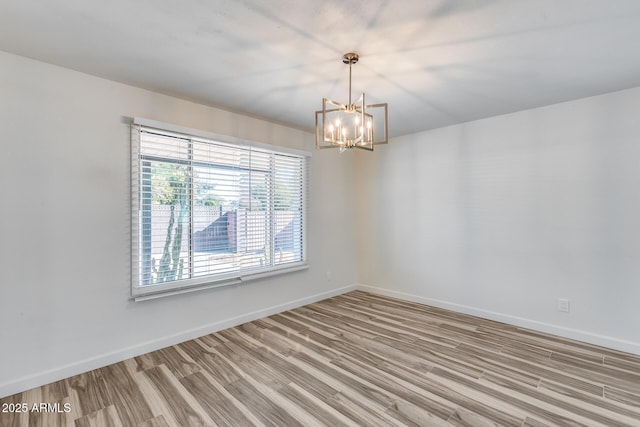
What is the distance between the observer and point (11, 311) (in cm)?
213

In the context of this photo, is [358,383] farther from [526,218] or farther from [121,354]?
[526,218]

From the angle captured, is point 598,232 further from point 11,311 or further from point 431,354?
point 11,311

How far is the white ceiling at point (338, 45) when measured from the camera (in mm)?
1662

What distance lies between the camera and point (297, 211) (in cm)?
409

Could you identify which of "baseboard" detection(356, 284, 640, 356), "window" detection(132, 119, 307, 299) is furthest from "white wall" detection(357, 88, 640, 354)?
"window" detection(132, 119, 307, 299)

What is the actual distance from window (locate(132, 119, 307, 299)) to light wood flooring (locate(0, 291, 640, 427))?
2.48 feet

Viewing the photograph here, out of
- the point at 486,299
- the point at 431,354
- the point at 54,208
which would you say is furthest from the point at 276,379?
the point at 486,299

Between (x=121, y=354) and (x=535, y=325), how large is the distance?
13.6 feet

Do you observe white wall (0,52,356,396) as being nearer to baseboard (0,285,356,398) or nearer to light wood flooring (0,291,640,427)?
baseboard (0,285,356,398)

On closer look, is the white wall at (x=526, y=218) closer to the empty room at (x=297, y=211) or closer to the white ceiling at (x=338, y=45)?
the empty room at (x=297, y=211)

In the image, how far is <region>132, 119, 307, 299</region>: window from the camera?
274 centimetres

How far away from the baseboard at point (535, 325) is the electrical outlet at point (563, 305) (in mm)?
184

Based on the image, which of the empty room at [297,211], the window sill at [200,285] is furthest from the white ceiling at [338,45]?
the window sill at [200,285]

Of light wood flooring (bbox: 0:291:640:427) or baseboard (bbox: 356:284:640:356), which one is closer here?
light wood flooring (bbox: 0:291:640:427)
